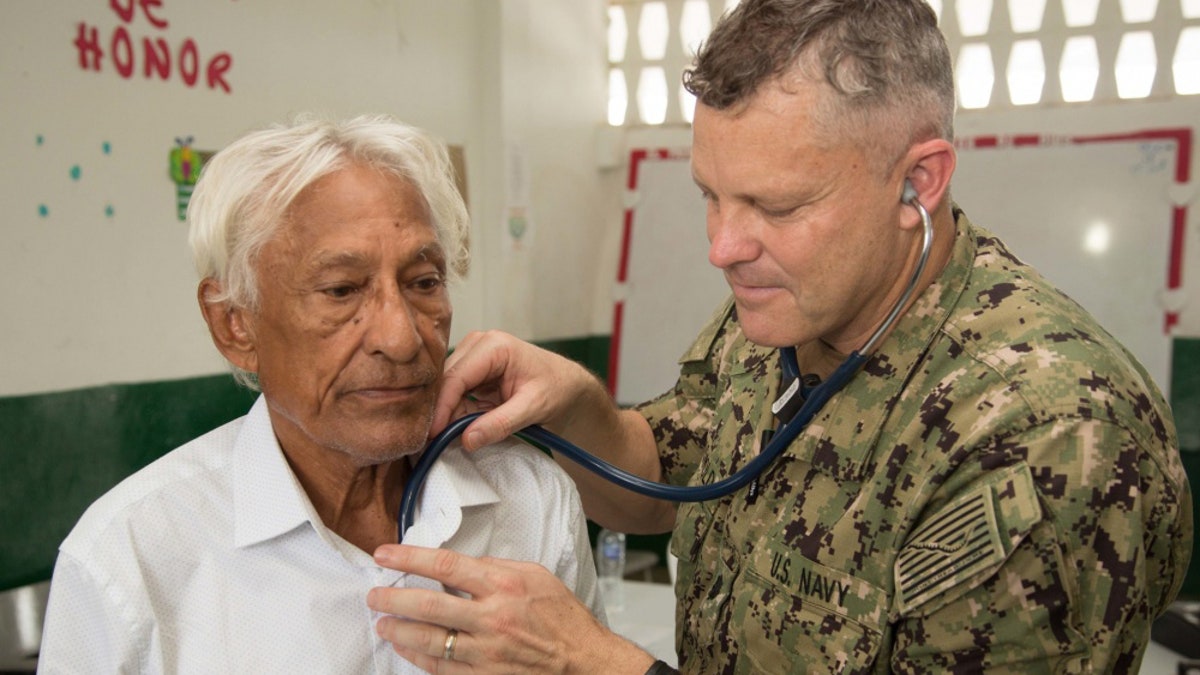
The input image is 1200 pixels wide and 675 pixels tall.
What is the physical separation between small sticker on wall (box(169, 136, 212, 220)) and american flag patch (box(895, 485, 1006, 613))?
181cm

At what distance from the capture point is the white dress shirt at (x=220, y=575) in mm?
1225

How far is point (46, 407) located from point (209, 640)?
1081mm

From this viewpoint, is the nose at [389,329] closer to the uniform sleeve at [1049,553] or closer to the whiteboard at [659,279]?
the uniform sleeve at [1049,553]

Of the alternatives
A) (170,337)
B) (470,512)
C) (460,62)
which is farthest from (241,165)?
(460,62)

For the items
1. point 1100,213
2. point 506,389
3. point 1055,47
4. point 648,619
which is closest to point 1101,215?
point 1100,213

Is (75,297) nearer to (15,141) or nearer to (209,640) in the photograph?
(15,141)

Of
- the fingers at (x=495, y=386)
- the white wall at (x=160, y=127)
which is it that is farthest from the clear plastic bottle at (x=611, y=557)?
the fingers at (x=495, y=386)

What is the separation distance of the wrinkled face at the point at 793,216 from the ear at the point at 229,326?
65 cm

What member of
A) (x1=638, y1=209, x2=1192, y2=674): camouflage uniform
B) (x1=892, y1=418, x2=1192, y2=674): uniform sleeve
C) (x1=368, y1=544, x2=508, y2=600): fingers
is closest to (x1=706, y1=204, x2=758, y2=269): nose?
(x1=638, y1=209, x2=1192, y2=674): camouflage uniform

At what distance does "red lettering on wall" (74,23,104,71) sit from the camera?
2145 mm

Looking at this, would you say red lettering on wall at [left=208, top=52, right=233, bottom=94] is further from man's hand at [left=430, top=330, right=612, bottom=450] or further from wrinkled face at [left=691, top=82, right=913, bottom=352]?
wrinkled face at [left=691, top=82, right=913, bottom=352]

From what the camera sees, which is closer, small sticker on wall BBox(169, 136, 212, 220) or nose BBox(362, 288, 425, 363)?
nose BBox(362, 288, 425, 363)

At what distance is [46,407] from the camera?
211 cm

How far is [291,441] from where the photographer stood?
1.48m
